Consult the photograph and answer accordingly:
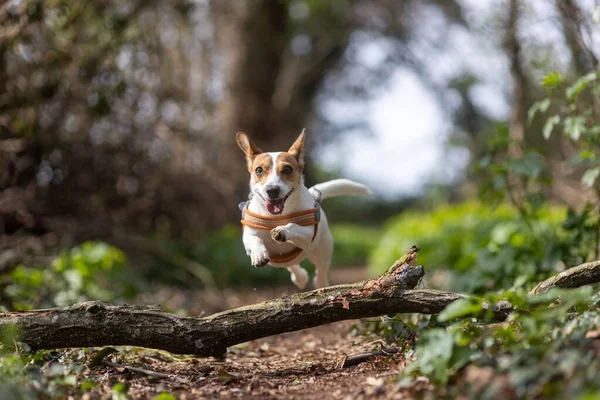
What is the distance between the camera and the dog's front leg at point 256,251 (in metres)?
3.42

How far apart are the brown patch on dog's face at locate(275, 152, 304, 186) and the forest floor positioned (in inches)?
42.1

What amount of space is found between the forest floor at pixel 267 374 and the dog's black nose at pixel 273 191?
0.98 meters

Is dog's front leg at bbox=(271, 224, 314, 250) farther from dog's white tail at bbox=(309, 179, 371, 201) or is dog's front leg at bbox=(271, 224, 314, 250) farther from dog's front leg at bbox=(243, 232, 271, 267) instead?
dog's white tail at bbox=(309, 179, 371, 201)

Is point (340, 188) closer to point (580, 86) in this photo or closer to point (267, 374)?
point (267, 374)

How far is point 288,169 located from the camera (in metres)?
3.52

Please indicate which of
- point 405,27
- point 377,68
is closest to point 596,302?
point 405,27

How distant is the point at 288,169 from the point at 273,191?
0.62 ft

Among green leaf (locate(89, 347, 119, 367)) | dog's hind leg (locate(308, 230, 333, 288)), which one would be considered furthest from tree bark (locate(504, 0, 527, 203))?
green leaf (locate(89, 347, 119, 367))

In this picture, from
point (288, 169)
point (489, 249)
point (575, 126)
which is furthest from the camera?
point (489, 249)

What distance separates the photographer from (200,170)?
10.1 m

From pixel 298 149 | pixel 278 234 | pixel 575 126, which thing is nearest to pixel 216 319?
pixel 278 234

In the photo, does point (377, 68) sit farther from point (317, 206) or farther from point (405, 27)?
point (317, 206)

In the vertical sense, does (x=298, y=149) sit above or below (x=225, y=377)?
above

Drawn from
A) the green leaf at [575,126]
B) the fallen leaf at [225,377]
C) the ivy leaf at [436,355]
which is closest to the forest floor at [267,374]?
the fallen leaf at [225,377]
